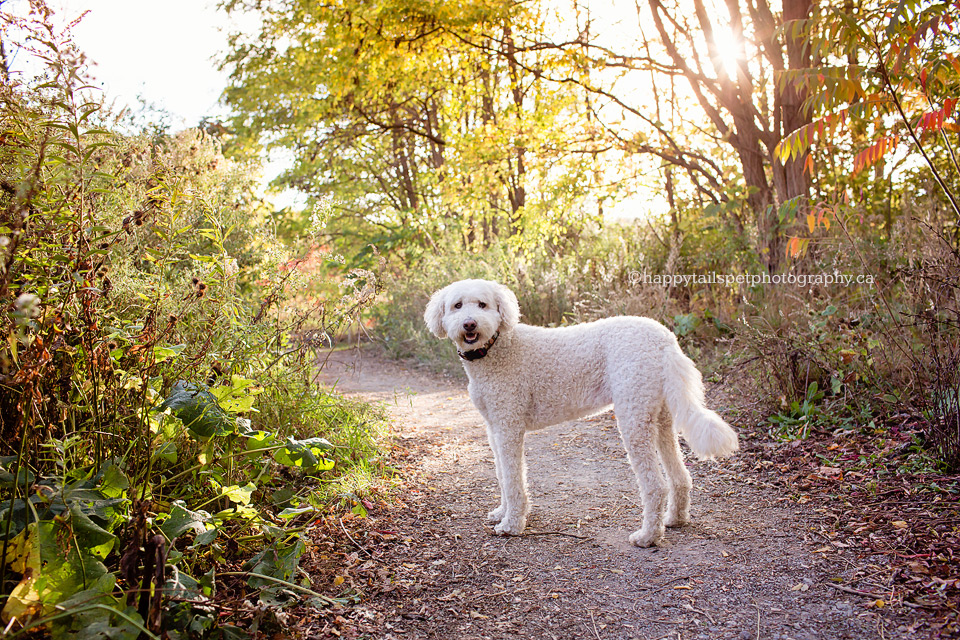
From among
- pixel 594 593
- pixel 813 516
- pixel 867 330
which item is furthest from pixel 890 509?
pixel 867 330

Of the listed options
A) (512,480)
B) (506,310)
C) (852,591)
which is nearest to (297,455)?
(512,480)

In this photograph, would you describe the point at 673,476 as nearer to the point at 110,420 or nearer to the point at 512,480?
the point at 512,480

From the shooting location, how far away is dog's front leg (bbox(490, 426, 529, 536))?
10.8ft

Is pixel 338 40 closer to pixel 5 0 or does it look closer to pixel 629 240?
pixel 629 240

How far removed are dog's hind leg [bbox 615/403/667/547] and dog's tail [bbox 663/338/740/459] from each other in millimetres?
155

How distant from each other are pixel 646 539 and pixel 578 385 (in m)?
0.87

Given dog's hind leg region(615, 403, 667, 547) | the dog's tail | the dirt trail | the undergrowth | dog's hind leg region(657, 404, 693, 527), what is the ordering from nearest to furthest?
the undergrowth
the dirt trail
the dog's tail
dog's hind leg region(615, 403, 667, 547)
dog's hind leg region(657, 404, 693, 527)

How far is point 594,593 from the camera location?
265 centimetres

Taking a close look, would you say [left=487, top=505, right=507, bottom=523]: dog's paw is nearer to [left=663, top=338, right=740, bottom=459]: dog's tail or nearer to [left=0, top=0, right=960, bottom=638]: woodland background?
[left=0, top=0, right=960, bottom=638]: woodland background

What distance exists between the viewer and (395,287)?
10.8 metres

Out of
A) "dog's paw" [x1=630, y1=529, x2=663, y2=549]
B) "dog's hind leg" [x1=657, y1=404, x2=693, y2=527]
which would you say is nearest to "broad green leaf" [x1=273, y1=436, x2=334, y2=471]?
"dog's paw" [x1=630, y1=529, x2=663, y2=549]

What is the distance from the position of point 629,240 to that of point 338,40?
5.32 m

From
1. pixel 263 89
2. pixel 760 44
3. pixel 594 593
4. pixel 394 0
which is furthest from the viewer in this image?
pixel 263 89

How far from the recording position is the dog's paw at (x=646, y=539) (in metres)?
3.04
